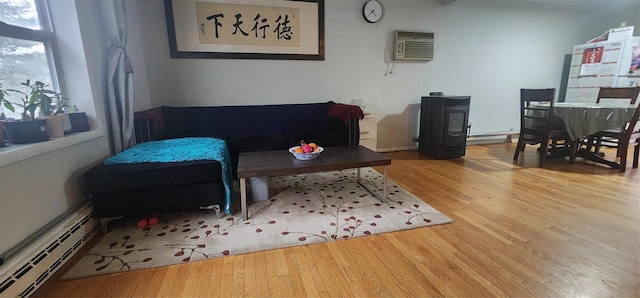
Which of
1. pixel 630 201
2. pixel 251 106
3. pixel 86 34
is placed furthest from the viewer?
pixel 251 106

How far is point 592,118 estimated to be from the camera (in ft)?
9.27

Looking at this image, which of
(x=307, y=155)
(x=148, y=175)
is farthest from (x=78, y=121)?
(x=307, y=155)

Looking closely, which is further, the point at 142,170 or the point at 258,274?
the point at 142,170

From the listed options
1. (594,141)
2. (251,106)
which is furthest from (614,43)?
(251,106)

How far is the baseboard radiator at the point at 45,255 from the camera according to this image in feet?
3.69

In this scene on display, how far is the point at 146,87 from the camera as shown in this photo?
289 cm

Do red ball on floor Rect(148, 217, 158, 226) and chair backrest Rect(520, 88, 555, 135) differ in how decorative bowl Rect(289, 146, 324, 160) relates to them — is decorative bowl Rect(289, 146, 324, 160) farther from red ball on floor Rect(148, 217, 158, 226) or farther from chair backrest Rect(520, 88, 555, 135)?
chair backrest Rect(520, 88, 555, 135)

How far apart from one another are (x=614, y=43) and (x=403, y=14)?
330cm

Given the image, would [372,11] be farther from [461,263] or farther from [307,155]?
[461,263]

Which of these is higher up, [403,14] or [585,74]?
[403,14]

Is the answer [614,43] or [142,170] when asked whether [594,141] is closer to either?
[614,43]

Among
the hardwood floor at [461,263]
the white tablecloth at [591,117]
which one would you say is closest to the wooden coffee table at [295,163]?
the hardwood floor at [461,263]

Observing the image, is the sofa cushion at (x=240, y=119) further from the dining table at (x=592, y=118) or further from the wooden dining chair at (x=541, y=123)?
the dining table at (x=592, y=118)

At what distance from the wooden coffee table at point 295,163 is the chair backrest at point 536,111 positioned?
2.22 meters
